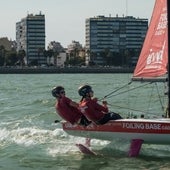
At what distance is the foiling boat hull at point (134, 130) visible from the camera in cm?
1242

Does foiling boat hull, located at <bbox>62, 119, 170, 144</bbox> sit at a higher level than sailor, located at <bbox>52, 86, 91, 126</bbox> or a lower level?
lower

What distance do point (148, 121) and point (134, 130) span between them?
0.40 metres

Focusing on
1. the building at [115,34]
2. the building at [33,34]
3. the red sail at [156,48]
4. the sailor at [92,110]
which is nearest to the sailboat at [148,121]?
the red sail at [156,48]

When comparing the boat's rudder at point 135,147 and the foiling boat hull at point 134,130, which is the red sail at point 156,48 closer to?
the foiling boat hull at point 134,130

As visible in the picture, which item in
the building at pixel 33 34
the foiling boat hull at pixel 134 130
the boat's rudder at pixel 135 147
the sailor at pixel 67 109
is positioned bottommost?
the boat's rudder at pixel 135 147

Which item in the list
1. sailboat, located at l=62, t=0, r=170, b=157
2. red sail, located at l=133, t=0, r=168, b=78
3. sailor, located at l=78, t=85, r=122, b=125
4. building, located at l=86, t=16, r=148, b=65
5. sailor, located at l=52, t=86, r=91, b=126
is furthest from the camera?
building, located at l=86, t=16, r=148, b=65

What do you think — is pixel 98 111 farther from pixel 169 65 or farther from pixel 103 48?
pixel 103 48

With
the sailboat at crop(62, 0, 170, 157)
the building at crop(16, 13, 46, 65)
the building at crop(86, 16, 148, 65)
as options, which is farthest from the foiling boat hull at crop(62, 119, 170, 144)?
the building at crop(16, 13, 46, 65)

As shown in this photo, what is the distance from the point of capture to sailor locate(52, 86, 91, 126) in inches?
531

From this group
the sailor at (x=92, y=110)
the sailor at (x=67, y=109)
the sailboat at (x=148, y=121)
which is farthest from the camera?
the sailor at (x=67, y=109)

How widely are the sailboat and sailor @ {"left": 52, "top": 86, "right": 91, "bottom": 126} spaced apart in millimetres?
167

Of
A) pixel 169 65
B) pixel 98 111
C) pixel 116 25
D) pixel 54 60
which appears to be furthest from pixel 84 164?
pixel 116 25

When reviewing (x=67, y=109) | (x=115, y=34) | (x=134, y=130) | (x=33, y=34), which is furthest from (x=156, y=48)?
(x=33, y=34)

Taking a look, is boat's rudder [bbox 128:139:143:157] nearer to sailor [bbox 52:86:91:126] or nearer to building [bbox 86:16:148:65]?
sailor [bbox 52:86:91:126]
